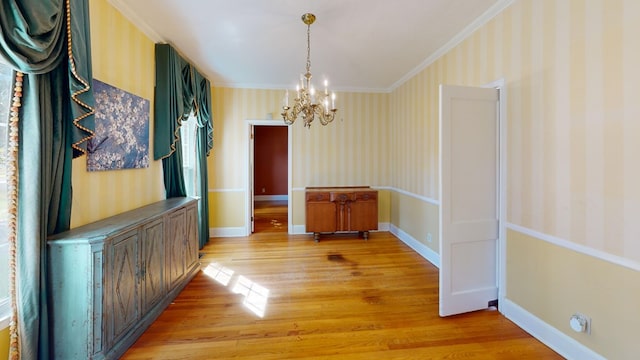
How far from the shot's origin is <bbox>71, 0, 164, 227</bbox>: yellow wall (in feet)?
6.82

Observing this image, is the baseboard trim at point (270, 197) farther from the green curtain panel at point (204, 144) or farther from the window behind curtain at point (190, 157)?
the window behind curtain at point (190, 157)

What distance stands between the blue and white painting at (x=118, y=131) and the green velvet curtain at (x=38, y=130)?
1.19 feet

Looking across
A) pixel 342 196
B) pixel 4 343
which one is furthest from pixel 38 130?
pixel 342 196

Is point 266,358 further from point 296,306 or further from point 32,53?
point 32,53

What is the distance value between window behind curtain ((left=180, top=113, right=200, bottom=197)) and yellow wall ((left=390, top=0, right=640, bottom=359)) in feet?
13.0

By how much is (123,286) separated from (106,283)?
200mm

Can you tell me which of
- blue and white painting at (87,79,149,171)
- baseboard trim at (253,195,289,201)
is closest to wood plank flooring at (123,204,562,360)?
blue and white painting at (87,79,149,171)

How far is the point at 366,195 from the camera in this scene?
15.7 ft

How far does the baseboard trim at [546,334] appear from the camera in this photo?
1.79 m

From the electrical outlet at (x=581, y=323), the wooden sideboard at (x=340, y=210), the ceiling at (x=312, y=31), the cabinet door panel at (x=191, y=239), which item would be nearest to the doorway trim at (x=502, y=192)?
the electrical outlet at (x=581, y=323)

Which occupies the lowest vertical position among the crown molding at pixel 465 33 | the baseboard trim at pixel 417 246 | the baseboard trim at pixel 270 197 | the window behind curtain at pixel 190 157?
the baseboard trim at pixel 417 246

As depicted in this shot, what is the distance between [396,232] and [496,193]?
2.66 metres

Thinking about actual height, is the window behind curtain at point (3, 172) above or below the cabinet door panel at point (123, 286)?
above

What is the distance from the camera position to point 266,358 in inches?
75.1
